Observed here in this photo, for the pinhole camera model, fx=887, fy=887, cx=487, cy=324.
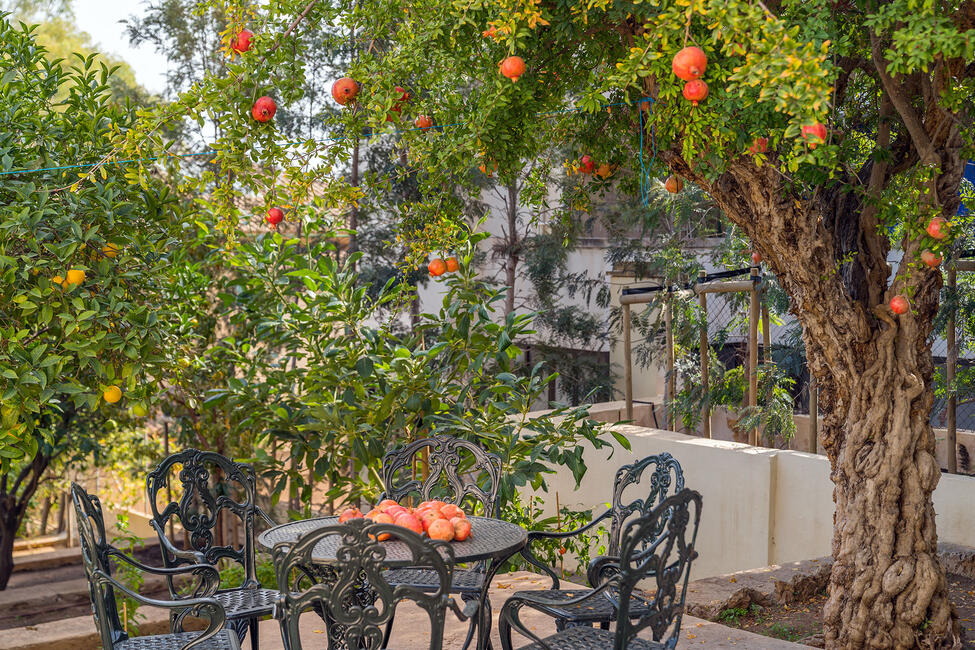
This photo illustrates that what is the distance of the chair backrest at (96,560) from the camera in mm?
2408

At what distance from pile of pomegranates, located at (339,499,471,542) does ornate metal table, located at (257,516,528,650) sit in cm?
4

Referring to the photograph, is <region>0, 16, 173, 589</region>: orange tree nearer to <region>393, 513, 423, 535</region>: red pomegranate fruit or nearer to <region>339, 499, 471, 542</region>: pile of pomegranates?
<region>339, 499, 471, 542</region>: pile of pomegranates

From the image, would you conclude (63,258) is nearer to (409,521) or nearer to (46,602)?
(409,521)

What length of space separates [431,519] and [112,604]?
98 centimetres

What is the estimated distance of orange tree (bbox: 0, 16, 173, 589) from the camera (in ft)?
9.86

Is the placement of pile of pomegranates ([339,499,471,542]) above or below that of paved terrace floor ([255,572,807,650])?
above

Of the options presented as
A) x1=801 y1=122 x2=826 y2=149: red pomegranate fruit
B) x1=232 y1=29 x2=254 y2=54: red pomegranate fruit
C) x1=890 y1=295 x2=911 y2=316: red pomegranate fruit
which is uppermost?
x1=232 y1=29 x2=254 y2=54: red pomegranate fruit

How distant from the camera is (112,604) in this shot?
263cm

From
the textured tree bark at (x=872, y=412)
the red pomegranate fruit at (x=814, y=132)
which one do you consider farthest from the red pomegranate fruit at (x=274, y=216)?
the red pomegranate fruit at (x=814, y=132)

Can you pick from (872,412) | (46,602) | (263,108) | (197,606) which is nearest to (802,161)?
(872,412)

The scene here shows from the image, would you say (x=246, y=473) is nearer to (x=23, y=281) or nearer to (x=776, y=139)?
(x=23, y=281)

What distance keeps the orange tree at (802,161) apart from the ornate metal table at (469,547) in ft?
3.94

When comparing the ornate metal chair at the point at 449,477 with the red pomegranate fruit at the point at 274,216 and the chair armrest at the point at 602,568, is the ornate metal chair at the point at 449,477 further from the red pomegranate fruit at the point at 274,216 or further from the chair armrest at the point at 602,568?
the red pomegranate fruit at the point at 274,216

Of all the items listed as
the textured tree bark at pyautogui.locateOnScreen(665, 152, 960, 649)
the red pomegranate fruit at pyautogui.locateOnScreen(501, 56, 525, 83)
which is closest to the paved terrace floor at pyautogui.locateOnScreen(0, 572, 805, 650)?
the textured tree bark at pyautogui.locateOnScreen(665, 152, 960, 649)
